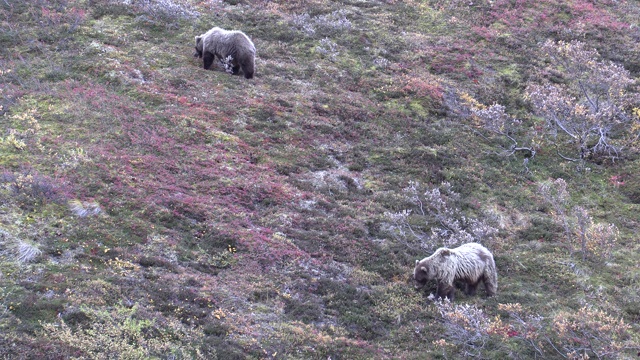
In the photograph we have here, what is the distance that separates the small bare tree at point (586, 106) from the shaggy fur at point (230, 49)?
39.9 ft

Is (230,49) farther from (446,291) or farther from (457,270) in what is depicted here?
(446,291)

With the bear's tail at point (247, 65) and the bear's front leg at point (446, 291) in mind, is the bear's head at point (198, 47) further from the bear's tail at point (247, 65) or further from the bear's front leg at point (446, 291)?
the bear's front leg at point (446, 291)

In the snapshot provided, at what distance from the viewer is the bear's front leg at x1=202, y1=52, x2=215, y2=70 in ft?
78.0

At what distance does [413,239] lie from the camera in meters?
16.8

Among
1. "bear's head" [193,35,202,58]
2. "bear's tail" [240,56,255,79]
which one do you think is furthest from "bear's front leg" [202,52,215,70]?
"bear's tail" [240,56,255,79]

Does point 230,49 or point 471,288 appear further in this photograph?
point 230,49

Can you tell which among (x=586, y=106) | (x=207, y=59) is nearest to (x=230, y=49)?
(x=207, y=59)

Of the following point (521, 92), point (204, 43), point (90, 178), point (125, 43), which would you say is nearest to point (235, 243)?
point (90, 178)

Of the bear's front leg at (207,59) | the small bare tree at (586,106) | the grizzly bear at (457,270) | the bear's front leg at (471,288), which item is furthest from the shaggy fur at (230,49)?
the bear's front leg at (471,288)

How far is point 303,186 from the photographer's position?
1831cm

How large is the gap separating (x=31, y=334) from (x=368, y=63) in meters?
20.6

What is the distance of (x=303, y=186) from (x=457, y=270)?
608cm

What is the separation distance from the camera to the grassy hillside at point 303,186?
12.1 metres

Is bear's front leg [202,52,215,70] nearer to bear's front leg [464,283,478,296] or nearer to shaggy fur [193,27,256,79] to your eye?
shaggy fur [193,27,256,79]
